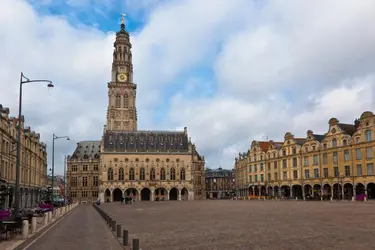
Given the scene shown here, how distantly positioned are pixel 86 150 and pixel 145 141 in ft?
82.2

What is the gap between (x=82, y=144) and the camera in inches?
5143

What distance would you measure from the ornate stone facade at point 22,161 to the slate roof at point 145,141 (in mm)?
36076

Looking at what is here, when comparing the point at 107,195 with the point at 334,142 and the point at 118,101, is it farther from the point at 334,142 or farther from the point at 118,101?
the point at 334,142

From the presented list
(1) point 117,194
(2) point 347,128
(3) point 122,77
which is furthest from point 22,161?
(3) point 122,77

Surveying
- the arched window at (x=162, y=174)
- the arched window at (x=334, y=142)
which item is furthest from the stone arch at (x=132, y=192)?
the arched window at (x=334, y=142)

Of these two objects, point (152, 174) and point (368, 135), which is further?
point (152, 174)

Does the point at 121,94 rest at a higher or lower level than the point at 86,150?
higher

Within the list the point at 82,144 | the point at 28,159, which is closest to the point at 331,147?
the point at 28,159

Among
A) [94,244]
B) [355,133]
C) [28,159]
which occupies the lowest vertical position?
[94,244]

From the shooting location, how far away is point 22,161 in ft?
181

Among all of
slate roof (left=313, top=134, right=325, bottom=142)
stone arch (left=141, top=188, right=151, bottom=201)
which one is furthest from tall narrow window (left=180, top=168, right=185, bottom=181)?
slate roof (left=313, top=134, right=325, bottom=142)

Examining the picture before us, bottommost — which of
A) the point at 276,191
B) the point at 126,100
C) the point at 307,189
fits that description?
the point at 276,191

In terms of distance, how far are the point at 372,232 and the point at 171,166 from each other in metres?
95.4

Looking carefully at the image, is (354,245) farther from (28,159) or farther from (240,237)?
(28,159)
